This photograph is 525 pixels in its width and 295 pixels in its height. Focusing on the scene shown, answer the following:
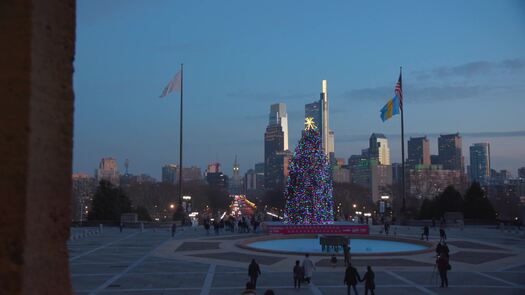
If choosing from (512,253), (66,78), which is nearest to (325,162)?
(512,253)

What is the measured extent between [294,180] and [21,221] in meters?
38.2

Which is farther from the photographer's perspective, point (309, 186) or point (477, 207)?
point (477, 207)

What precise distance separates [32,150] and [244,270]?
18636mm

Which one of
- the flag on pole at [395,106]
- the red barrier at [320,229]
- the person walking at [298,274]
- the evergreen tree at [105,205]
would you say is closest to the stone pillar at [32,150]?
the person walking at [298,274]

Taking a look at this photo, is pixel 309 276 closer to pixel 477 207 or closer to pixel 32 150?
pixel 32 150

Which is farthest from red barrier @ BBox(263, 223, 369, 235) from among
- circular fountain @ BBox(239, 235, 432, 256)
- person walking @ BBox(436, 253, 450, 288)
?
person walking @ BBox(436, 253, 450, 288)

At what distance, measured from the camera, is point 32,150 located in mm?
4242

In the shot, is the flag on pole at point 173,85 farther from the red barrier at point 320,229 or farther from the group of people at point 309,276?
the group of people at point 309,276

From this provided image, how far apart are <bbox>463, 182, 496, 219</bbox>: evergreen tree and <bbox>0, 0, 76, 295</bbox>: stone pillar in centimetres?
5840

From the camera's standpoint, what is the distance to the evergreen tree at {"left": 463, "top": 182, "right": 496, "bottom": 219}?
187 ft

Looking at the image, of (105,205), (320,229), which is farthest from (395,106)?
(105,205)

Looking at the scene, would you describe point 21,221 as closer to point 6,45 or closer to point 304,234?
point 6,45

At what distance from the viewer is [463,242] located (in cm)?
3475

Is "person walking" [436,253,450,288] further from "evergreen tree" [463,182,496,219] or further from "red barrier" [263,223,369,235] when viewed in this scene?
"evergreen tree" [463,182,496,219]
